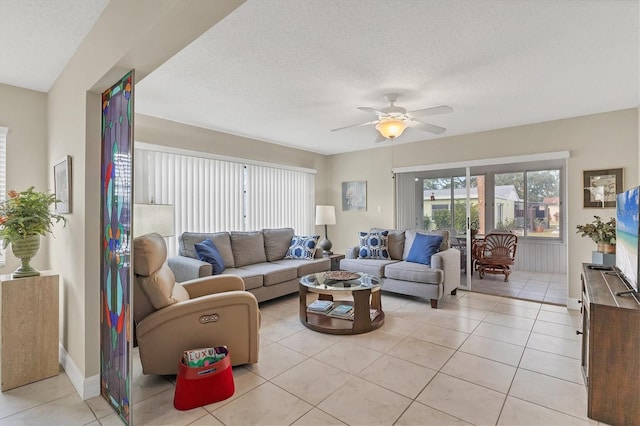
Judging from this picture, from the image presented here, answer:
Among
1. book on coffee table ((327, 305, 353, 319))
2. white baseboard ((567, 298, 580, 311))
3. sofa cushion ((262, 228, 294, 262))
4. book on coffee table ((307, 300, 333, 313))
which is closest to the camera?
book on coffee table ((327, 305, 353, 319))

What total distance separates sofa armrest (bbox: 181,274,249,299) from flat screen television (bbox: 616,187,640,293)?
2.95 meters

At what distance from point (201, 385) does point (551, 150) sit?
15.7ft

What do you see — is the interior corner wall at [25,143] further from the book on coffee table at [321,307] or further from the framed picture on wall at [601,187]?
the framed picture on wall at [601,187]

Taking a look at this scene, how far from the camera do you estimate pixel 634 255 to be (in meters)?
2.00

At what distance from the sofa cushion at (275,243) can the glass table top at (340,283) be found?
1.28m

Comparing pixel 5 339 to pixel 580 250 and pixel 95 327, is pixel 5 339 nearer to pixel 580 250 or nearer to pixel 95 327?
pixel 95 327

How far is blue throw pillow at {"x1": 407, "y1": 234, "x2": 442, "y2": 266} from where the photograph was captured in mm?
4391

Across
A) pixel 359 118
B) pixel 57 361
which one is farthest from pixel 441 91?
pixel 57 361

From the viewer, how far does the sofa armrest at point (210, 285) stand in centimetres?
277

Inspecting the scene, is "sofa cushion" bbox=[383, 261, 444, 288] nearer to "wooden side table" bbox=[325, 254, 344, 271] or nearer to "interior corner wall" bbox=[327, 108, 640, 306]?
"wooden side table" bbox=[325, 254, 344, 271]

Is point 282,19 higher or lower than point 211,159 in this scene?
higher

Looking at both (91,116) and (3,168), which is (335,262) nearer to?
(91,116)

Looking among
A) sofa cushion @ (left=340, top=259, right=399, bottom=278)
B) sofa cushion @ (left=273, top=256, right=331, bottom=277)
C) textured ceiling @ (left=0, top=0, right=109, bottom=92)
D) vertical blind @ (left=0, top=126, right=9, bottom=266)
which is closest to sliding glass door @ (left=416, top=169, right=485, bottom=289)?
sofa cushion @ (left=340, top=259, right=399, bottom=278)

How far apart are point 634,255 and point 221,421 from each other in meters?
2.79
